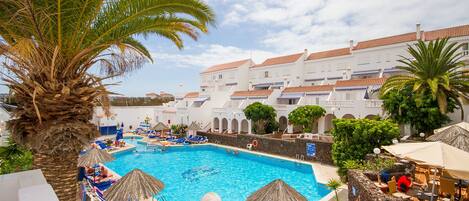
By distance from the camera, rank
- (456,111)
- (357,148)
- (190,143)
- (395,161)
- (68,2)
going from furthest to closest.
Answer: (190,143), (456,111), (357,148), (395,161), (68,2)

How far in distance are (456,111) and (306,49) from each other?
2563cm

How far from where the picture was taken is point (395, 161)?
1410cm

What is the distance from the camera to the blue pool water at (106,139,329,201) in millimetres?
17438

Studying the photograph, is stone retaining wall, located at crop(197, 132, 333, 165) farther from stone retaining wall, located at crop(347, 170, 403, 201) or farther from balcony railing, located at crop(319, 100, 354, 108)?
stone retaining wall, located at crop(347, 170, 403, 201)

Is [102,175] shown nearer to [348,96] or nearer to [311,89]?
[311,89]

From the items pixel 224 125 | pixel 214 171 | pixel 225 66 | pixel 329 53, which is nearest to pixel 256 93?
pixel 224 125

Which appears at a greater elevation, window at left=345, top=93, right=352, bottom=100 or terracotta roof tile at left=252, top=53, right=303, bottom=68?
terracotta roof tile at left=252, top=53, right=303, bottom=68

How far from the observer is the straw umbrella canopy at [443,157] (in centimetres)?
812

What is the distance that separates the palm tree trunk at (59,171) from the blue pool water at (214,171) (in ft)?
36.6

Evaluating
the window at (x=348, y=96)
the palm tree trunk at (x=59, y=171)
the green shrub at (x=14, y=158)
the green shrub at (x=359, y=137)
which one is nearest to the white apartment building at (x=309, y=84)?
the window at (x=348, y=96)

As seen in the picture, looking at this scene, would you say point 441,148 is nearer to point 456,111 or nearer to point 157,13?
point 157,13

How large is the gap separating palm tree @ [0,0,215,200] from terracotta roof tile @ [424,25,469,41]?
3373 centimetres

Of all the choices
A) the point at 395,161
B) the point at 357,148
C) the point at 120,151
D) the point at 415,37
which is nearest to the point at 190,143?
the point at 120,151

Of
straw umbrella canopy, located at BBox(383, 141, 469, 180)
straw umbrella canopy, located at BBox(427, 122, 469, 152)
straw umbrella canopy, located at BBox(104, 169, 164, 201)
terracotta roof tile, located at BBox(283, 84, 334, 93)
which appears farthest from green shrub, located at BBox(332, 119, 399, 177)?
terracotta roof tile, located at BBox(283, 84, 334, 93)
